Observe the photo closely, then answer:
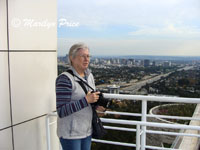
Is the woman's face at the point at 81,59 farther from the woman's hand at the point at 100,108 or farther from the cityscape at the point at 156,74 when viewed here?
the cityscape at the point at 156,74

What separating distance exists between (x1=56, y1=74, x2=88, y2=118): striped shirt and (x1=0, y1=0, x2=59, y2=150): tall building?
53 cm

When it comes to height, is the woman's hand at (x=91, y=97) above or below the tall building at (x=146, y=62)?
below

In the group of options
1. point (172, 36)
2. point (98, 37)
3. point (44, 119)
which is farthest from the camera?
point (172, 36)

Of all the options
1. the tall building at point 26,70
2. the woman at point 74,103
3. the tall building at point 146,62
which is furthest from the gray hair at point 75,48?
the tall building at point 146,62

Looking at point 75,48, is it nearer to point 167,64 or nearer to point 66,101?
point 66,101

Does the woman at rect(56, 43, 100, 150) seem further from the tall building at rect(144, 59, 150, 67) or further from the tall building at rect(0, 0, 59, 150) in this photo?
the tall building at rect(144, 59, 150, 67)

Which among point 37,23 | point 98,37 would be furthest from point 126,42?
point 37,23

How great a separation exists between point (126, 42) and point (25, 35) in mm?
4384

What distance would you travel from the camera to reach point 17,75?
61.5 inches

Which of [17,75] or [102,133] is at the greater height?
[17,75]

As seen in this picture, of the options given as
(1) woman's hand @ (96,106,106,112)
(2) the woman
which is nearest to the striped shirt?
(2) the woman

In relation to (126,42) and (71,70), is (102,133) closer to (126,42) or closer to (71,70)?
(71,70)

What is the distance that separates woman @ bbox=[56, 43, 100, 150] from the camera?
1161 mm

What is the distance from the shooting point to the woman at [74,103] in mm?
1161
